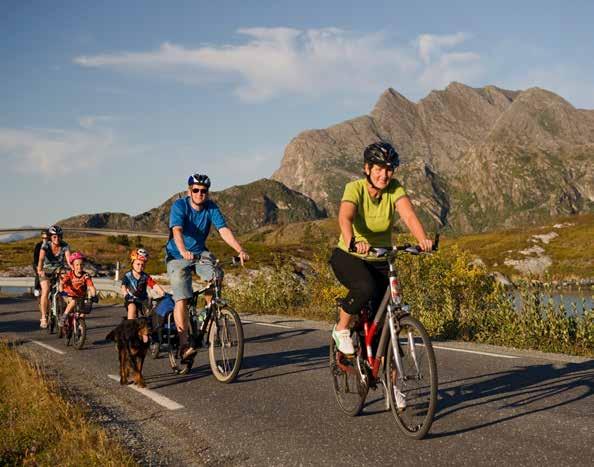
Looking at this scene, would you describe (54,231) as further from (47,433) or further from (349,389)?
(349,389)

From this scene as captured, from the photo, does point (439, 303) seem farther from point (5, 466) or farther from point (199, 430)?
point (5, 466)

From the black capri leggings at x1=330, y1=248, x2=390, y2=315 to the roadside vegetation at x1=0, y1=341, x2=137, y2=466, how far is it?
2297 mm

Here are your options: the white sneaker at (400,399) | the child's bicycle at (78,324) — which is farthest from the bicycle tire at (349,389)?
the child's bicycle at (78,324)

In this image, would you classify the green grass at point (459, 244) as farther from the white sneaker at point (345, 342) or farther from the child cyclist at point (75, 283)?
the white sneaker at point (345, 342)

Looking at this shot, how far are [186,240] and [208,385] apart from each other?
6.23 ft

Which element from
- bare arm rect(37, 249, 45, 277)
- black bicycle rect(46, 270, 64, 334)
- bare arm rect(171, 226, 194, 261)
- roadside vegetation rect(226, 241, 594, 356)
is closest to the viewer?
bare arm rect(171, 226, 194, 261)

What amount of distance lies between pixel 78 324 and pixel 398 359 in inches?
321

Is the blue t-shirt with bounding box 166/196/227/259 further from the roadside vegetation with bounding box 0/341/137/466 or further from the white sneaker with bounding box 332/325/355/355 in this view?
the white sneaker with bounding box 332/325/355/355

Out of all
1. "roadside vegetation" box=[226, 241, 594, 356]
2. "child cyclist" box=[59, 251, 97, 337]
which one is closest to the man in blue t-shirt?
"child cyclist" box=[59, 251, 97, 337]

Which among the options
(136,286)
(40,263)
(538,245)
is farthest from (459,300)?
(538,245)

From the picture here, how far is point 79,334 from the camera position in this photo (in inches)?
441

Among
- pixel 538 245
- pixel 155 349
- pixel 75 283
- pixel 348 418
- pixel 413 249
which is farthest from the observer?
pixel 538 245

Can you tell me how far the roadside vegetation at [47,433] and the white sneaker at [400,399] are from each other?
218 centimetres

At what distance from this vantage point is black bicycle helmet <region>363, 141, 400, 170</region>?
5402mm
